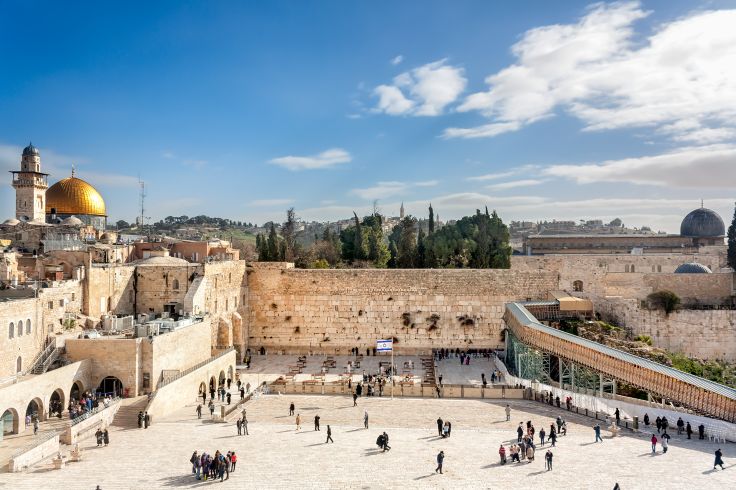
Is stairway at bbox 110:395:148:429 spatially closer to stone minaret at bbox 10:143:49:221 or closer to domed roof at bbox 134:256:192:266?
domed roof at bbox 134:256:192:266

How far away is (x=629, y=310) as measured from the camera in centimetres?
3125

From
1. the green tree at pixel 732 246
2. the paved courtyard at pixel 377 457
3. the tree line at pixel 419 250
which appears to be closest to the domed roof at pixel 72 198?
the tree line at pixel 419 250

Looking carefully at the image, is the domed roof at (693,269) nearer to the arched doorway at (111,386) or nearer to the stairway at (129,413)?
the stairway at (129,413)

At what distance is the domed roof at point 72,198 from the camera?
121 ft

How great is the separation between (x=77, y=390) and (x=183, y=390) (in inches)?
131

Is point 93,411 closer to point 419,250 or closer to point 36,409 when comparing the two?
point 36,409

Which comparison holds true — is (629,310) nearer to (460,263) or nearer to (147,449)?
(460,263)

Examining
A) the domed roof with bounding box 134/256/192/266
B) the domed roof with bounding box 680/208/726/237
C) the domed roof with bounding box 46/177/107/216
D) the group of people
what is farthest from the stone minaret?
the domed roof with bounding box 680/208/726/237

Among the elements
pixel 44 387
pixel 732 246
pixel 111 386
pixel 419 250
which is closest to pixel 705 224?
pixel 732 246

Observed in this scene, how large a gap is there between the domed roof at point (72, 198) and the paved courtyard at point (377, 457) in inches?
900

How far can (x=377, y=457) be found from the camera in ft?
49.8

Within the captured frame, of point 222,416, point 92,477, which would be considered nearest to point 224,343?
point 222,416

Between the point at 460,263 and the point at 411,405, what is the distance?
2050 cm

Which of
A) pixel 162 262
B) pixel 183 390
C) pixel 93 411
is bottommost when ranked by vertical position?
pixel 183 390
